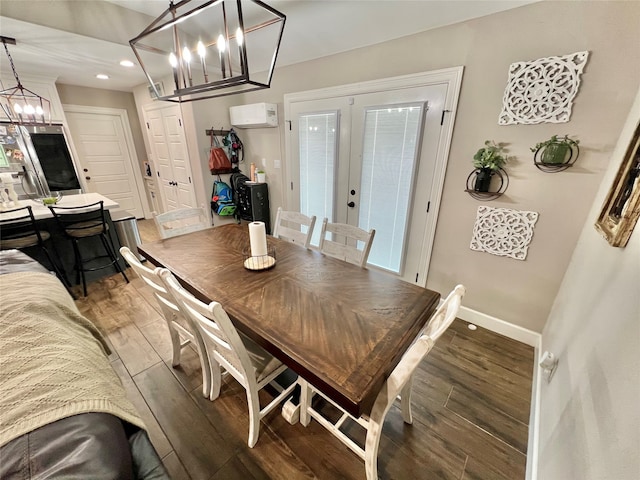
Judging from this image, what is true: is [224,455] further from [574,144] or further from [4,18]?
[4,18]

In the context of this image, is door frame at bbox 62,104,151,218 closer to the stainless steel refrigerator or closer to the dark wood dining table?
the stainless steel refrigerator

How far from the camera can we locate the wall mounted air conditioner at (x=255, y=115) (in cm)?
317

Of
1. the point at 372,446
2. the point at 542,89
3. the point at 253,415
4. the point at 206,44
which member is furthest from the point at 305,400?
the point at 206,44

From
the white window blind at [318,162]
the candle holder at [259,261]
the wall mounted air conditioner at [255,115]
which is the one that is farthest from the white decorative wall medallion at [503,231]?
the wall mounted air conditioner at [255,115]

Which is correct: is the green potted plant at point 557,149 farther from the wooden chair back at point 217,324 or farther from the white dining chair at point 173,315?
the white dining chair at point 173,315

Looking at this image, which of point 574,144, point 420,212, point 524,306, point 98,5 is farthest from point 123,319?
point 574,144

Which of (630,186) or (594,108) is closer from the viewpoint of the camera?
(630,186)

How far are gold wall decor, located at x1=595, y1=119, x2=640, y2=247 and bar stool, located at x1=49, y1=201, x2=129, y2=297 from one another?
3853 millimetres

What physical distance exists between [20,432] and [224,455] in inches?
38.7

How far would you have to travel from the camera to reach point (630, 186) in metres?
1.11

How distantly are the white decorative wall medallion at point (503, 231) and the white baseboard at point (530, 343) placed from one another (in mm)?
613

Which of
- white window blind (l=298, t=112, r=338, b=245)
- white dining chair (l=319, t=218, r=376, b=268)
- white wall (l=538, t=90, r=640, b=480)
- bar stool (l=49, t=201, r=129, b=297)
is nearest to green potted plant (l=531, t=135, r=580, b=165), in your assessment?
white wall (l=538, t=90, r=640, b=480)

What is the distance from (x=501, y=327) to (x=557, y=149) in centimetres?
146

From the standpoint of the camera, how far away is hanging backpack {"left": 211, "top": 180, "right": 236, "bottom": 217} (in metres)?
A: 3.80
